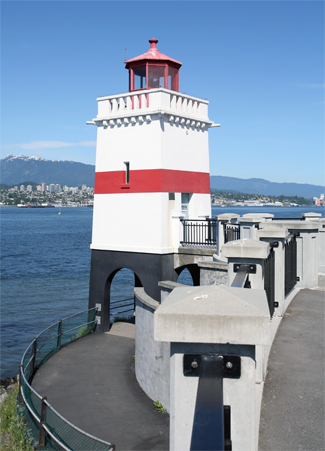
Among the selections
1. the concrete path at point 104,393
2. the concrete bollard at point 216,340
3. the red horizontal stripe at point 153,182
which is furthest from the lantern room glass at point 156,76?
the concrete bollard at point 216,340

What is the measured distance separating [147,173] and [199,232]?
10.0 feet

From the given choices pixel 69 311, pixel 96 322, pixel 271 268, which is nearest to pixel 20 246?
pixel 69 311

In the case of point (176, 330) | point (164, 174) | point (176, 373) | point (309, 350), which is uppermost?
point (164, 174)

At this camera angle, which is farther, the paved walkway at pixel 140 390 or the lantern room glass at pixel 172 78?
the lantern room glass at pixel 172 78

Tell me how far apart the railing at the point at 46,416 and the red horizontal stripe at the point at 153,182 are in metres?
5.54

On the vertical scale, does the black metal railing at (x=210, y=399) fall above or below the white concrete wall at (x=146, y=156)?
below

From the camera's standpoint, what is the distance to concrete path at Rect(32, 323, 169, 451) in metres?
10.3

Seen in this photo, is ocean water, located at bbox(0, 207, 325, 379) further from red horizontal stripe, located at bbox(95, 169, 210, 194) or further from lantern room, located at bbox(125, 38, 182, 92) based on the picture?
lantern room, located at bbox(125, 38, 182, 92)

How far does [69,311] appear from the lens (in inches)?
1281

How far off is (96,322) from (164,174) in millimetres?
6679

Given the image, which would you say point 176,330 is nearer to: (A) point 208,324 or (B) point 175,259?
(A) point 208,324

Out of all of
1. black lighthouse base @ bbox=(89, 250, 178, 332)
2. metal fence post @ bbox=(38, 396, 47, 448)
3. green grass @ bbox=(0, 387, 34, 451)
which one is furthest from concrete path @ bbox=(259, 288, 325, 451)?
black lighthouse base @ bbox=(89, 250, 178, 332)

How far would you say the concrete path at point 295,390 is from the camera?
5324 mm

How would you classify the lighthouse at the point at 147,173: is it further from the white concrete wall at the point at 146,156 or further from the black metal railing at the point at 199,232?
the black metal railing at the point at 199,232
